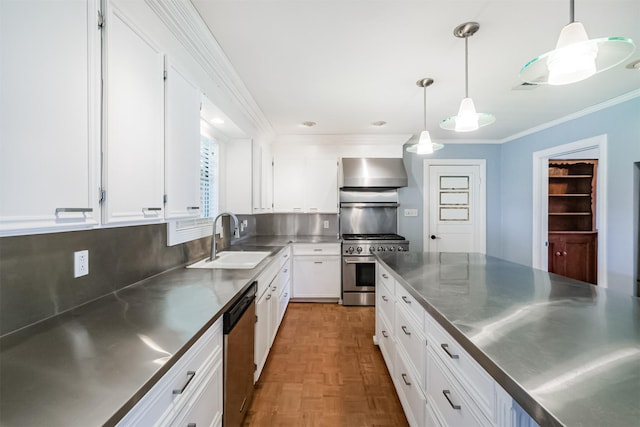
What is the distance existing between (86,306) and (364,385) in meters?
1.84

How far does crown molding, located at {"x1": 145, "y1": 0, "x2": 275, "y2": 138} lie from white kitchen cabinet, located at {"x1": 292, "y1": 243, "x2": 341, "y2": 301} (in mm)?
2064

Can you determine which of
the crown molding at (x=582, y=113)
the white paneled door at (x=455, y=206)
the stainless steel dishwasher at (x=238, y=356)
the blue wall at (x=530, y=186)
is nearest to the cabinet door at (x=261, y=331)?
the stainless steel dishwasher at (x=238, y=356)

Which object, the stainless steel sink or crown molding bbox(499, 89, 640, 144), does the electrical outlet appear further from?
crown molding bbox(499, 89, 640, 144)

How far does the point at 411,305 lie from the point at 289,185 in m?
2.87

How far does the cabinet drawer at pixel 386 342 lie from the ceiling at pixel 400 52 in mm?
2085

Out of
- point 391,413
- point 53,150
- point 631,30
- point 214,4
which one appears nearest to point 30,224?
point 53,150

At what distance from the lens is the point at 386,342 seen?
2154mm

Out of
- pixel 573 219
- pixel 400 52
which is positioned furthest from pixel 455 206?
pixel 400 52

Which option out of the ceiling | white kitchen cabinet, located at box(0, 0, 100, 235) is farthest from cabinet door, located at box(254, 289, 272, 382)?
the ceiling

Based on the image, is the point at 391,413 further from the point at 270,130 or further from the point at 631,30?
the point at 270,130

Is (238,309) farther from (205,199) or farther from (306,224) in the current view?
(306,224)

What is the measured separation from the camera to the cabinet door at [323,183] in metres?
4.00

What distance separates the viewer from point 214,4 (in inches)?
57.4

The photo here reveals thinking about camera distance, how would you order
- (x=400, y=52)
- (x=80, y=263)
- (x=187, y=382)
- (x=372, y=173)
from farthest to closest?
1. (x=372, y=173)
2. (x=400, y=52)
3. (x=80, y=263)
4. (x=187, y=382)
